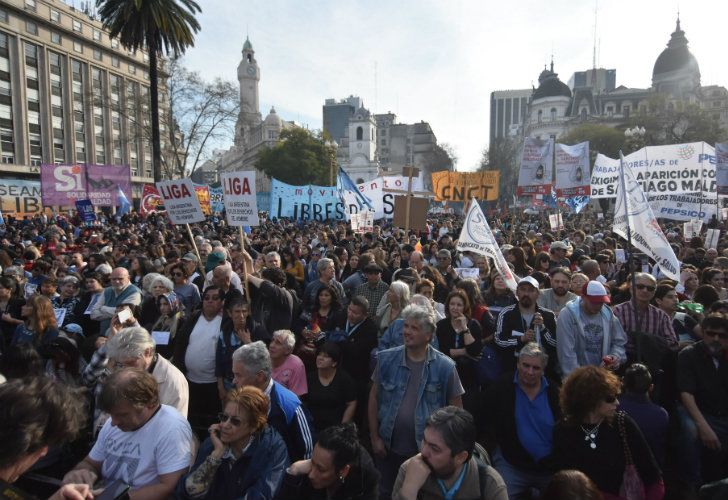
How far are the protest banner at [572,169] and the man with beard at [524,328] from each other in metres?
11.3

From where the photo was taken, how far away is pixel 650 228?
527cm

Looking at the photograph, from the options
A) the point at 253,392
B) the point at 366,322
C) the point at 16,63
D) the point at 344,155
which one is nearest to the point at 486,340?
the point at 366,322

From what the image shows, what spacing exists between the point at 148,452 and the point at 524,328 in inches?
126

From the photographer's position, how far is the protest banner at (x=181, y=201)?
25.8 feet

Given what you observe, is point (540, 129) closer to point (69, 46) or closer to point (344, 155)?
point (344, 155)

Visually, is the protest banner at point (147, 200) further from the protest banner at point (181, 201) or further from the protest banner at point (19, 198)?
the protest banner at point (181, 201)

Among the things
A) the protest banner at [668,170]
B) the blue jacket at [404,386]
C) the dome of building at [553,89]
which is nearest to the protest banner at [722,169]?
the protest banner at [668,170]

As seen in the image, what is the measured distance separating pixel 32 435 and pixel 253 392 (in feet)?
3.21

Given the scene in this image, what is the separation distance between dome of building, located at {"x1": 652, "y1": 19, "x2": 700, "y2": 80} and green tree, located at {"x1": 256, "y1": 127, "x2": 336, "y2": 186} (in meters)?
57.6

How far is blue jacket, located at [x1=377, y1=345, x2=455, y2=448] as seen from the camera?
345 centimetres

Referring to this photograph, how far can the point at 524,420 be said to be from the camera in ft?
10.8

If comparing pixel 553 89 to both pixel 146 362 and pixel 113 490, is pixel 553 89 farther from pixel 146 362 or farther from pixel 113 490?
pixel 113 490

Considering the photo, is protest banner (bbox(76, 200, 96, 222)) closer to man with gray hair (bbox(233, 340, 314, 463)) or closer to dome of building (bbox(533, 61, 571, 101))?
man with gray hair (bbox(233, 340, 314, 463))

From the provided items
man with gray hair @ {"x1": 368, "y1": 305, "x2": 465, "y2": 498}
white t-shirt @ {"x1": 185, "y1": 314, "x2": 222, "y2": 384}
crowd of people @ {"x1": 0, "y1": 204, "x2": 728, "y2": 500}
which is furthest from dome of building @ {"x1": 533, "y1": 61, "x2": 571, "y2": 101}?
man with gray hair @ {"x1": 368, "y1": 305, "x2": 465, "y2": 498}
